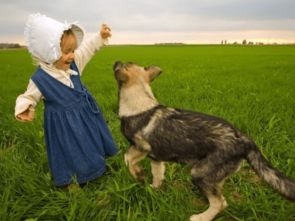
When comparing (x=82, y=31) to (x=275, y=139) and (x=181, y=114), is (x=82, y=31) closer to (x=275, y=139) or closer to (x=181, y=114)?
(x=181, y=114)

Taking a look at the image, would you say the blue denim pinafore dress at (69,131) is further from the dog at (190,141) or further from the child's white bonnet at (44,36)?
the dog at (190,141)

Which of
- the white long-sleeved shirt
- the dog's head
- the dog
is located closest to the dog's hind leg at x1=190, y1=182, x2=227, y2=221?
the dog

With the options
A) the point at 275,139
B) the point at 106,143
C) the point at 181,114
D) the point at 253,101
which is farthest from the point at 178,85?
the point at 181,114

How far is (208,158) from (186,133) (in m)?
0.28

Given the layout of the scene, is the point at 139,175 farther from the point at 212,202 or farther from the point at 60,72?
the point at 60,72

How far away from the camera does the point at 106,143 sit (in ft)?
12.9

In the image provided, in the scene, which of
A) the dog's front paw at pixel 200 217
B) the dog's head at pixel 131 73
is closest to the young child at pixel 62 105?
the dog's head at pixel 131 73

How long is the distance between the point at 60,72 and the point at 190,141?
1.51m

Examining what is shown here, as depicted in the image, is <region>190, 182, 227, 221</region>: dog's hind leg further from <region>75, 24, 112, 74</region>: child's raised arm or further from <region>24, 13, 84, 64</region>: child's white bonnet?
<region>75, 24, 112, 74</region>: child's raised arm

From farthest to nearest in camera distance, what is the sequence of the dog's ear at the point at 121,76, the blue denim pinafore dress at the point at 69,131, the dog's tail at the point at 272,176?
the blue denim pinafore dress at the point at 69,131
the dog's ear at the point at 121,76
the dog's tail at the point at 272,176

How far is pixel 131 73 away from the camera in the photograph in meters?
3.06

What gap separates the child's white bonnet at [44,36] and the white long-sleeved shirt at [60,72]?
17 cm

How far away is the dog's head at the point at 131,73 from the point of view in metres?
3.02

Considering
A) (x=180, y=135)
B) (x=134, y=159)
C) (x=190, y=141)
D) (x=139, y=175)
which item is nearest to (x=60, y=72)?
(x=134, y=159)
